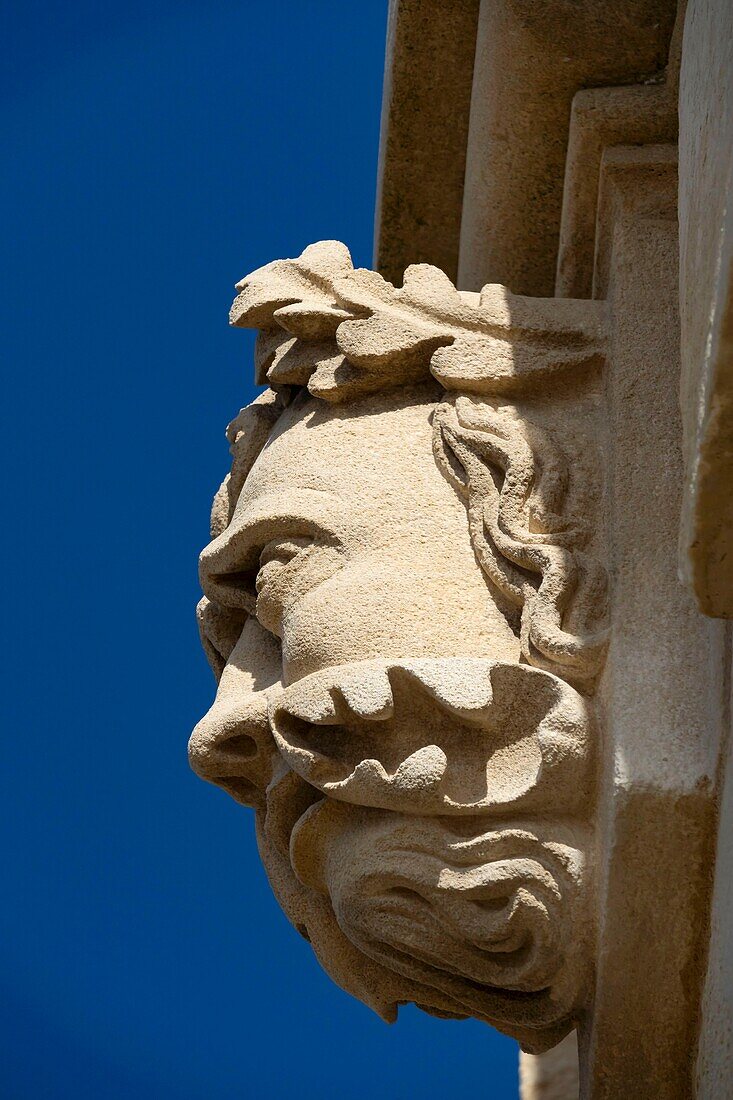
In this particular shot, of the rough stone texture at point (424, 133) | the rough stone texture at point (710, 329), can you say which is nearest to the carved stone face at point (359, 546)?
the rough stone texture at point (710, 329)

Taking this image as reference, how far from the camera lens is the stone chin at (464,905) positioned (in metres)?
2.00

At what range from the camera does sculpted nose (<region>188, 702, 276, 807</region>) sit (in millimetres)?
2207

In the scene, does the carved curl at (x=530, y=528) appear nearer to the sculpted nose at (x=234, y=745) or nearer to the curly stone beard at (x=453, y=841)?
the curly stone beard at (x=453, y=841)

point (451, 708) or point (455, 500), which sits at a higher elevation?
point (455, 500)

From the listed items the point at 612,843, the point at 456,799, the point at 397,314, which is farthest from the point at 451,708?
the point at 397,314

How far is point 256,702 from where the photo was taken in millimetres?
2219

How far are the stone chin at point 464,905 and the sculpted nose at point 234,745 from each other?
111mm

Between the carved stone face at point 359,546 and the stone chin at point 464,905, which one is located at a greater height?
the carved stone face at point 359,546

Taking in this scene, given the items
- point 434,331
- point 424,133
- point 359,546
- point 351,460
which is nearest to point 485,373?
point 434,331

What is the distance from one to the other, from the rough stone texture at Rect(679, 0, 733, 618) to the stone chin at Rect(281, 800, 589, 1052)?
0.46 meters

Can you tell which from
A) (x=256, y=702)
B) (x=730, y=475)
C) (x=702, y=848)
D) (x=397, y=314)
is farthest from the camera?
(x=397, y=314)

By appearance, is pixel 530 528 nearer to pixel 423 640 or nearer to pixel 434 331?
pixel 423 640

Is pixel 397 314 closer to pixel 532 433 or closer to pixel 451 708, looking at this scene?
pixel 532 433

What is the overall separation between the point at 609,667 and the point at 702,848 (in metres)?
0.24
